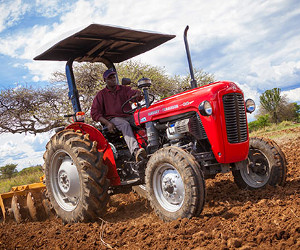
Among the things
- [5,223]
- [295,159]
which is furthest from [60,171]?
[295,159]

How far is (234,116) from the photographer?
4.08 meters

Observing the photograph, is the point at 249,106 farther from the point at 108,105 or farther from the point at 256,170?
the point at 108,105

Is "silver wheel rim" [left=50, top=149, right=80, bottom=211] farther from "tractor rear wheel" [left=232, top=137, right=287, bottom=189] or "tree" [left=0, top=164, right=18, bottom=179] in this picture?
"tree" [left=0, top=164, right=18, bottom=179]

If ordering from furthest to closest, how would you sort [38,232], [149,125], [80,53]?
1. [80,53]
2. [149,125]
3. [38,232]

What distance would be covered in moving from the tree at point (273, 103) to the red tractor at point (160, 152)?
2456 centimetres

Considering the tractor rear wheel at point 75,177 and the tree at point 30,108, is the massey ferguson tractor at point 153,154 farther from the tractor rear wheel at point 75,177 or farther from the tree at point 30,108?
the tree at point 30,108

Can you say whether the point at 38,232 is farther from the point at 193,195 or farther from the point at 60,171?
the point at 193,195

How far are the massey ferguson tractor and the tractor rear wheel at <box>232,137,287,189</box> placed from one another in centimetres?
1

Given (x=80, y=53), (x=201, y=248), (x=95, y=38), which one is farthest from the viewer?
(x=80, y=53)

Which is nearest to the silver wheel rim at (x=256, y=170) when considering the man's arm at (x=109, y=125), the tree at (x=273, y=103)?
the man's arm at (x=109, y=125)

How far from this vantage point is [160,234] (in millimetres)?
3299

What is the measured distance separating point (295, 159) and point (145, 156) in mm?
3767

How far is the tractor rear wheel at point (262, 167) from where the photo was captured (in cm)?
443

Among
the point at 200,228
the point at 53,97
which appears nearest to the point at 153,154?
the point at 200,228
